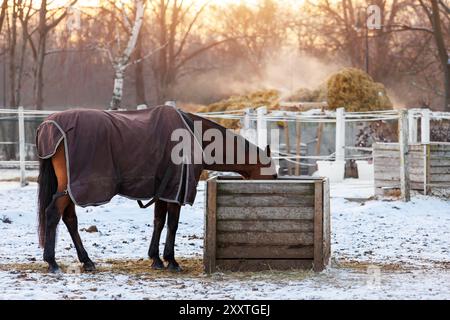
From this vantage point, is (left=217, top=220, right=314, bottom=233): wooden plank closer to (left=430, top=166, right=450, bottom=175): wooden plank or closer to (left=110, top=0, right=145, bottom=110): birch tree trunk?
(left=430, top=166, right=450, bottom=175): wooden plank

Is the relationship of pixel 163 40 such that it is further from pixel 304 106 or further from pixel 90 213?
pixel 90 213

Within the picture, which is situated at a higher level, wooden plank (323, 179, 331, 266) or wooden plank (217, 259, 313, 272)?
wooden plank (323, 179, 331, 266)

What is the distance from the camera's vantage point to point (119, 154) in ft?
23.8

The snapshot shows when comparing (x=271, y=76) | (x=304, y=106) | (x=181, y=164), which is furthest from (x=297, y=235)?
(x=271, y=76)

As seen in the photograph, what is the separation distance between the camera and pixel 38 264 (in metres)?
7.66

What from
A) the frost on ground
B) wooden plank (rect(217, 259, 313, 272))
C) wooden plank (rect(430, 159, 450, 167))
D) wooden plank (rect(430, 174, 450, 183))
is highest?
wooden plank (rect(430, 159, 450, 167))

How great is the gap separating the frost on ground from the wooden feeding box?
0.20 metres

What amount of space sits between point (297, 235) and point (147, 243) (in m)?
2.50

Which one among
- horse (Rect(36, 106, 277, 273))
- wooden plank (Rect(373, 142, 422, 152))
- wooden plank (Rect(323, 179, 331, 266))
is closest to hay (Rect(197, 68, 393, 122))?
wooden plank (Rect(373, 142, 422, 152))

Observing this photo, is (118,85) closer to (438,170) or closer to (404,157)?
(404,157)

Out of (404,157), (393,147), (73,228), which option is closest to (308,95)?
(393,147)

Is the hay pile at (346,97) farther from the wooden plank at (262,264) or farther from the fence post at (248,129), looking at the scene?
the wooden plank at (262,264)

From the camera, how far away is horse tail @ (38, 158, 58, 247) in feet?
24.3

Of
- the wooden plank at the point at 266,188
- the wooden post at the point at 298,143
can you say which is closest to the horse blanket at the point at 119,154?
the wooden plank at the point at 266,188
